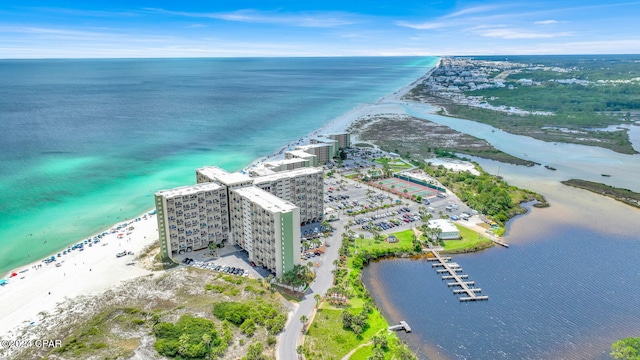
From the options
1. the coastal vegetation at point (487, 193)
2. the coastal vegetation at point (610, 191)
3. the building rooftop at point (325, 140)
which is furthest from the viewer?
the building rooftop at point (325, 140)

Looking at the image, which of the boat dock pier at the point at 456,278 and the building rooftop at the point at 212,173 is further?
the building rooftop at the point at 212,173

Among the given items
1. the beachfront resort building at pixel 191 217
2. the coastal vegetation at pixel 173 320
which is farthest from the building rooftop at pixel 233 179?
the coastal vegetation at pixel 173 320

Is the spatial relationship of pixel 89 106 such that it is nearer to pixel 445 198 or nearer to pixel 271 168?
pixel 271 168

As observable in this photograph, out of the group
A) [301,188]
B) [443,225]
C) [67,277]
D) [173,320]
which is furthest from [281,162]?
[173,320]

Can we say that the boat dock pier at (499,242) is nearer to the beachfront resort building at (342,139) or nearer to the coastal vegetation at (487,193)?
the coastal vegetation at (487,193)

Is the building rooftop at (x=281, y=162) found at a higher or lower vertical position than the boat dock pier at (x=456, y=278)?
higher

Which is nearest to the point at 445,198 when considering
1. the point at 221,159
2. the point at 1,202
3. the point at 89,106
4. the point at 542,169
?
the point at 542,169

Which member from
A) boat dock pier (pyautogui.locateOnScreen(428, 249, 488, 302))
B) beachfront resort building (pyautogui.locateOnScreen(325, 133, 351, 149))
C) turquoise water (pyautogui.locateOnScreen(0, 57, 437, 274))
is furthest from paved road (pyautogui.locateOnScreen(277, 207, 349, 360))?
beachfront resort building (pyautogui.locateOnScreen(325, 133, 351, 149))
